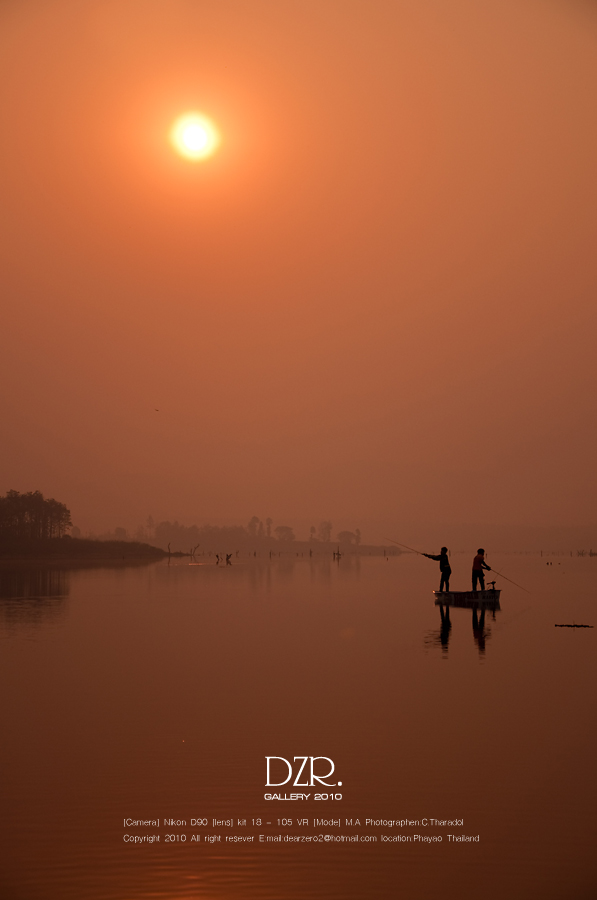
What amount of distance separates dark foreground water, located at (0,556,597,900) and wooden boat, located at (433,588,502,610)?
14.8 meters

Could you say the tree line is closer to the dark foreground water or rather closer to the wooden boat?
the wooden boat

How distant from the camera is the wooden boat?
140ft

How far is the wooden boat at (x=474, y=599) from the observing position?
140 feet

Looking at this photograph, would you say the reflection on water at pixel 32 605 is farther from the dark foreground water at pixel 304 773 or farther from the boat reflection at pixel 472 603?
the boat reflection at pixel 472 603

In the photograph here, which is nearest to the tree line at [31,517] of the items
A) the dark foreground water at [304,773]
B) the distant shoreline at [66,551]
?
the distant shoreline at [66,551]

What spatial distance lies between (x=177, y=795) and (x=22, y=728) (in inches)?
210

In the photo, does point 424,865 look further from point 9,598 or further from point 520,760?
point 9,598

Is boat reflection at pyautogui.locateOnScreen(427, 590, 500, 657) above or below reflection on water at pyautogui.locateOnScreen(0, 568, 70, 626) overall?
above

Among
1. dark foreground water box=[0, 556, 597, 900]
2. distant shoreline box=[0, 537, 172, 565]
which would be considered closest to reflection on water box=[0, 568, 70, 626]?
dark foreground water box=[0, 556, 597, 900]

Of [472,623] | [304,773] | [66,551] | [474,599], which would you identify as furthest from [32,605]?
[66,551]

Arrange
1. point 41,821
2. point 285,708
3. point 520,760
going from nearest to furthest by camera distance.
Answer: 1. point 41,821
2. point 520,760
3. point 285,708

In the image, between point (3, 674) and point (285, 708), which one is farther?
point (3, 674)

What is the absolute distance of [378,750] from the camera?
13867 mm

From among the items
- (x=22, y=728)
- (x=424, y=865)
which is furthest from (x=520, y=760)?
(x=22, y=728)
